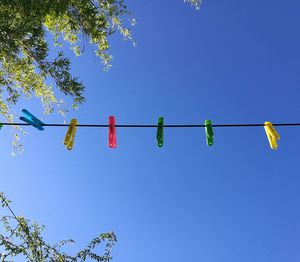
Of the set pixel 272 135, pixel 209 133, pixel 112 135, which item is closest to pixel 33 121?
pixel 112 135

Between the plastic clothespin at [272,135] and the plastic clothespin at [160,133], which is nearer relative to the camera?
→ the plastic clothespin at [160,133]

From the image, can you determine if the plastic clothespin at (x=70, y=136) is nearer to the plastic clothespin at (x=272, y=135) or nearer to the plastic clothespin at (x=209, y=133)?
the plastic clothespin at (x=209, y=133)

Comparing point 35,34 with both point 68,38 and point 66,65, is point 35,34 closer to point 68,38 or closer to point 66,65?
point 66,65

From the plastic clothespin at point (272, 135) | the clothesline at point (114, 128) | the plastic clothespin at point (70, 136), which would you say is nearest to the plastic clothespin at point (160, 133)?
the clothesline at point (114, 128)

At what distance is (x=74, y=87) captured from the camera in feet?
35.9

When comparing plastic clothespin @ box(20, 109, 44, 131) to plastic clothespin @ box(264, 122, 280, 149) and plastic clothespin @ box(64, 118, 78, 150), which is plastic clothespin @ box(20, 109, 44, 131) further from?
plastic clothespin @ box(264, 122, 280, 149)

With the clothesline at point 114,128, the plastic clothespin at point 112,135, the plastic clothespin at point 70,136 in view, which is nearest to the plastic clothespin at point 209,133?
the clothesline at point 114,128

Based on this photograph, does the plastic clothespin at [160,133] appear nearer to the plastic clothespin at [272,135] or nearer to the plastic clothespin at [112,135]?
the plastic clothespin at [112,135]

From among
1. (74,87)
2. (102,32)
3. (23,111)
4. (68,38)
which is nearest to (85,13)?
(102,32)

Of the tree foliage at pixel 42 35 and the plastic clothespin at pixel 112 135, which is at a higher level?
the tree foliage at pixel 42 35

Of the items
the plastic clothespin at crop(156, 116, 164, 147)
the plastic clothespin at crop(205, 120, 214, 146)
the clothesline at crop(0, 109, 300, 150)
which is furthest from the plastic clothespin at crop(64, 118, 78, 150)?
the plastic clothespin at crop(205, 120, 214, 146)

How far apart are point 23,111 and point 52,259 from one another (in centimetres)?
730

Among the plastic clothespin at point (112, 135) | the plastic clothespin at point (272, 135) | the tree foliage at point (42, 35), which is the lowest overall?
the plastic clothespin at point (112, 135)

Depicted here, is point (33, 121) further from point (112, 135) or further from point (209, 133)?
point (209, 133)
